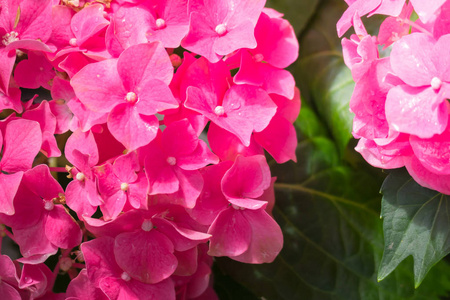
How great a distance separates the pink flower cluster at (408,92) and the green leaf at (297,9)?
0.95ft

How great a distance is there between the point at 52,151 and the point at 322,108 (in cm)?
43

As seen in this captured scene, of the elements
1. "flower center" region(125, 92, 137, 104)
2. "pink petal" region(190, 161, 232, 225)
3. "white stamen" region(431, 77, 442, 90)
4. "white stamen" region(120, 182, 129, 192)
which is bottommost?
"pink petal" region(190, 161, 232, 225)

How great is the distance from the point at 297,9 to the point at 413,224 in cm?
42

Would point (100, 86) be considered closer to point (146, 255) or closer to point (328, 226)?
point (146, 255)

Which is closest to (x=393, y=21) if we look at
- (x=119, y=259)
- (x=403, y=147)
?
(x=403, y=147)

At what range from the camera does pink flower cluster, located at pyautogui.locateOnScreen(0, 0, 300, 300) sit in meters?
0.53

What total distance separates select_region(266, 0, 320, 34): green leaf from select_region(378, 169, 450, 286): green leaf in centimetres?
36

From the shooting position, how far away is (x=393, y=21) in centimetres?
56

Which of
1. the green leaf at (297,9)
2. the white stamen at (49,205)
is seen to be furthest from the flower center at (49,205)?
the green leaf at (297,9)

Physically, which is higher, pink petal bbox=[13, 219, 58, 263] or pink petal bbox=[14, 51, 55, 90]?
pink petal bbox=[14, 51, 55, 90]

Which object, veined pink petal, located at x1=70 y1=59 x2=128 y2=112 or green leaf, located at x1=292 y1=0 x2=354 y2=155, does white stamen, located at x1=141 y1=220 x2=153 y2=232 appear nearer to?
veined pink petal, located at x1=70 y1=59 x2=128 y2=112

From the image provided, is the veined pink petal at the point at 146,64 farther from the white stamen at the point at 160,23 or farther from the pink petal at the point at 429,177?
the pink petal at the point at 429,177

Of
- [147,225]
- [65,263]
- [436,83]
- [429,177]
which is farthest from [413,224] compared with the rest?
[65,263]

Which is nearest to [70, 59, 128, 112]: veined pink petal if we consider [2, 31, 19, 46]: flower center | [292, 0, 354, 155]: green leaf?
[2, 31, 19, 46]: flower center
